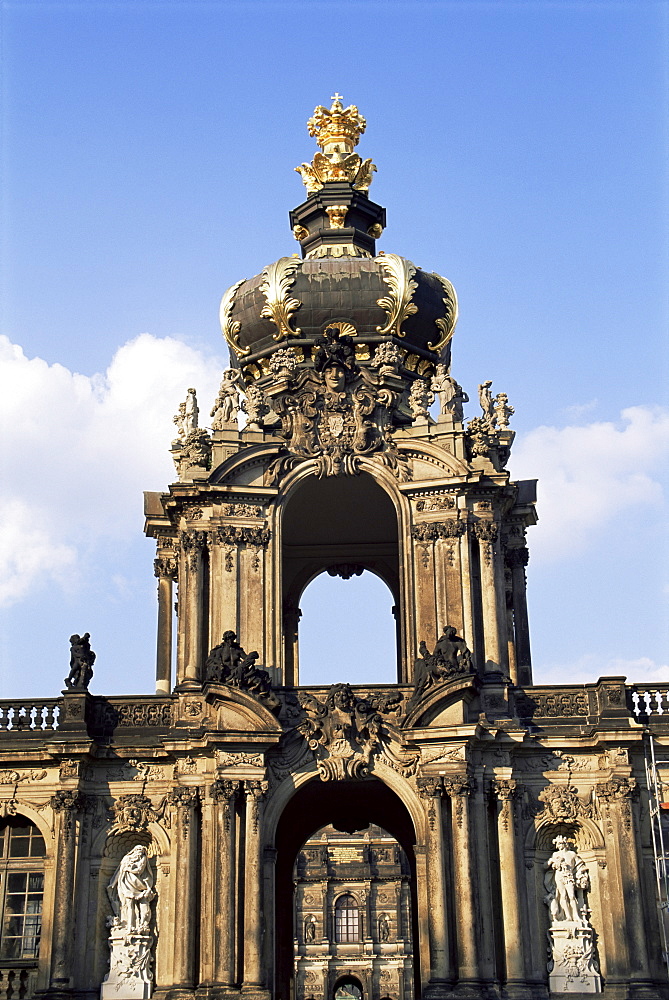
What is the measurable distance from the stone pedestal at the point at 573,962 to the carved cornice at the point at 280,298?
14752mm

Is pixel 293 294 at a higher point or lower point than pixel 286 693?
higher

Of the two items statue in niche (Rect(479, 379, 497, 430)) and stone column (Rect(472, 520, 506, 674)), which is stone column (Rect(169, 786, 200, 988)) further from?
statue in niche (Rect(479, 379, 497, 430))

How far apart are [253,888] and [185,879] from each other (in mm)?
1416

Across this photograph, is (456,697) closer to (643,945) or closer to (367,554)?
(643,945)

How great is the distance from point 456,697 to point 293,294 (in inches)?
439

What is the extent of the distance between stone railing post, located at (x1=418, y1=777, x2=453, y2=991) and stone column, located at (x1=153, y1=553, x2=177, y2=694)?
7.55 meters

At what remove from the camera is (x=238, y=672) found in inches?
1159

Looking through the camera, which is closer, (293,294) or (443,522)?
(443,522)

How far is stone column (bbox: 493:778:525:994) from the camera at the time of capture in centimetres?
2864

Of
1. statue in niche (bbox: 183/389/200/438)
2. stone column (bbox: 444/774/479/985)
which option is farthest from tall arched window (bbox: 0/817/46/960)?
statue in niche (bbox: 183/389/200/438)

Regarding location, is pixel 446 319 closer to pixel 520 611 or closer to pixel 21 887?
pixel 520 611

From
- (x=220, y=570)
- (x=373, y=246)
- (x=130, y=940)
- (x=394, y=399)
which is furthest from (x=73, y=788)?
(x=373, y=246)

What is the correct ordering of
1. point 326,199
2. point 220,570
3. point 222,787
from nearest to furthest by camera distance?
1. point 222,787
2. point 220,570
3. point 326,199

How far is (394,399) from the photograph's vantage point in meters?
32.6
